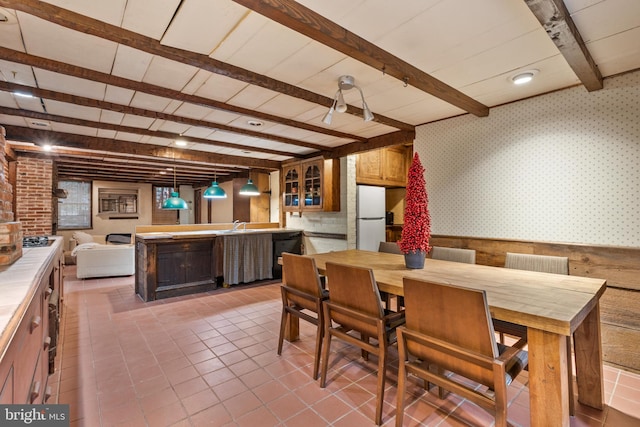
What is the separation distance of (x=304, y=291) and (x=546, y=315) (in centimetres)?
157

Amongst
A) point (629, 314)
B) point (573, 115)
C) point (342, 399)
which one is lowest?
point (342, 399)

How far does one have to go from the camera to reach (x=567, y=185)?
8.86 ft

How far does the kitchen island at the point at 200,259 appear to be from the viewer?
4168 millimetres

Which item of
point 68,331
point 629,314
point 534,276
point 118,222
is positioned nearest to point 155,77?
point 68,331

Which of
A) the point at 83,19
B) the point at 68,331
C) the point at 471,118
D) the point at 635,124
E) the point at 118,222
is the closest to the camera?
the point at 83,19

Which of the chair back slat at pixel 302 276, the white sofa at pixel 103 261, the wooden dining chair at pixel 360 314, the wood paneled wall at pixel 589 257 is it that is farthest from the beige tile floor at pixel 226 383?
the white sofa at pixel 103 261

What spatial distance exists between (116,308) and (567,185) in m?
5.14

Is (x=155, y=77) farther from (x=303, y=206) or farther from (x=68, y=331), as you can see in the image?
(x=303, y=206)

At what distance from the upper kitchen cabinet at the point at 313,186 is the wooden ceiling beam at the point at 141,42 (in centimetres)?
237

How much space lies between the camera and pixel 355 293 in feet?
6.40

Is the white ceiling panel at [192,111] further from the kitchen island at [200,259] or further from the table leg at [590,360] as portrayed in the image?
the table leg at [590,360]

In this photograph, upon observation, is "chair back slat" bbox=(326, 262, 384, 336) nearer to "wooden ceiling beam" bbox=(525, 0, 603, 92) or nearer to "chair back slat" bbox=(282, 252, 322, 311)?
"chair back slat" bbox=(282, 252, 322, 311)

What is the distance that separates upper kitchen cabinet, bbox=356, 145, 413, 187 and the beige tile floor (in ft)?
9.47

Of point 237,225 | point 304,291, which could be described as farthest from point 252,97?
point 237,225
